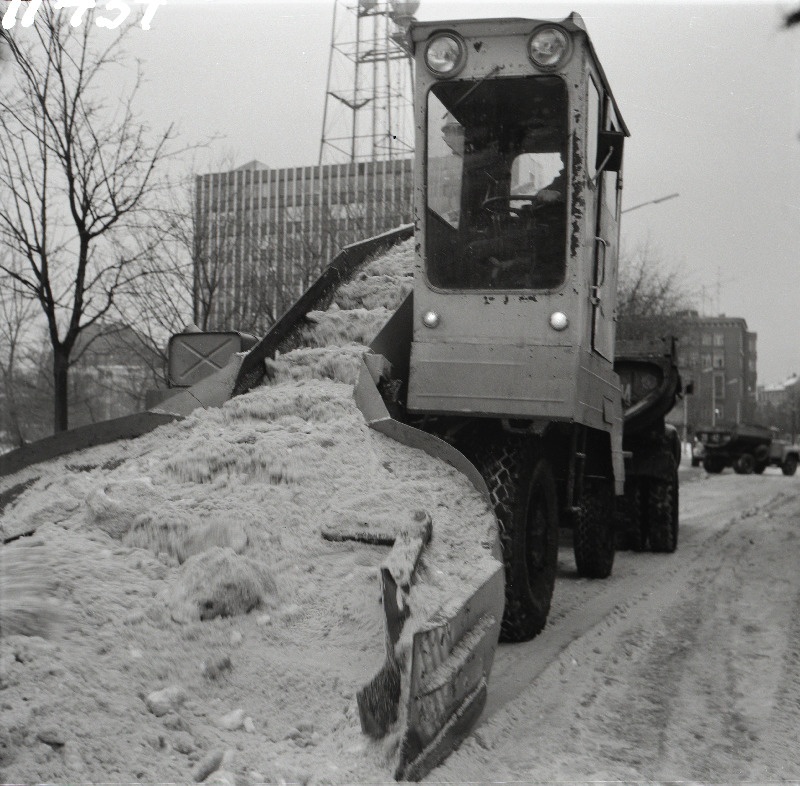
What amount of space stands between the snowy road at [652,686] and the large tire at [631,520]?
5.62 feet

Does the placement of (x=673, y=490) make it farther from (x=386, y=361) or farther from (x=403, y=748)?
(x=403, y=748)

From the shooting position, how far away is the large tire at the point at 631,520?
11203mm

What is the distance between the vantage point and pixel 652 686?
5.13 metres

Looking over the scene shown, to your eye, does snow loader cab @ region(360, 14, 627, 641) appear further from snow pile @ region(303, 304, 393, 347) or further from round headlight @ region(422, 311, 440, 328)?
snow pile @ region(303, 304, 393, 347)

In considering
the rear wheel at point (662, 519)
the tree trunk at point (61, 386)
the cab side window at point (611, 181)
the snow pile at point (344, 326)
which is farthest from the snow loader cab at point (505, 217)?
the tree trunk at point (61, 386)

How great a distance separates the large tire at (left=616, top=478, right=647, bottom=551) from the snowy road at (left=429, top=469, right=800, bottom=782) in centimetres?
171

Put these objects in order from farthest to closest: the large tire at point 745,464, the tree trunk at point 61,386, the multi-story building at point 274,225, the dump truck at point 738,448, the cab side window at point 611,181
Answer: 1. the large tire at point 745,464
2. the dump truck at point 738,448
3. the multi-story building at point 274,225
4. the tree trunk at point 61,386
5. the cab side window at point 611,181

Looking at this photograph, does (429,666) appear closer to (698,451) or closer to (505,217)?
(505,217)

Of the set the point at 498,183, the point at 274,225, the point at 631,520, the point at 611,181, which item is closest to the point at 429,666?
the point at 498,183

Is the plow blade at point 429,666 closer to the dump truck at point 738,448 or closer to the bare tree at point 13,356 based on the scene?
the bare tree at point 13,356

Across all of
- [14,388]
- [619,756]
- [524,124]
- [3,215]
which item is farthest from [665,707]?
[14,388]

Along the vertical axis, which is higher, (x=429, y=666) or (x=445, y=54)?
(x=445, y=54)

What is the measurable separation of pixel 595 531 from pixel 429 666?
16.9 feet

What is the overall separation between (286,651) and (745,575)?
6.32 m
